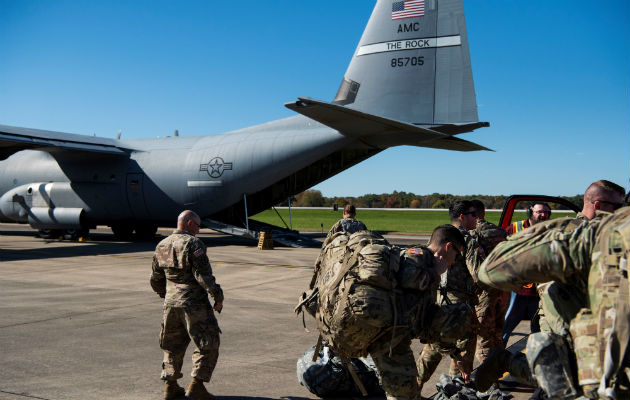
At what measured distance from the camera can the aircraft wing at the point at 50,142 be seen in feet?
67.4

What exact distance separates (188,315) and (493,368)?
293 centimetres

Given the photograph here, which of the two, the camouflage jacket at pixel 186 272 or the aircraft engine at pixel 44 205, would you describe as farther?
the aircraft engine at pixel 44 205

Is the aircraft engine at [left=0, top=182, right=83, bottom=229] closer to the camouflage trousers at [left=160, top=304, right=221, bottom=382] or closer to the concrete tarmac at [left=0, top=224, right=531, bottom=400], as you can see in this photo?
the concrete tarmac at [left=0, top=224, right=531, bottom=400]

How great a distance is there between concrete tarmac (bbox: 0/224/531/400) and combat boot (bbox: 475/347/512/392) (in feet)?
6.40

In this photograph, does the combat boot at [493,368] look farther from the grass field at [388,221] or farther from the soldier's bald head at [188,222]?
the grass field at [388,221]

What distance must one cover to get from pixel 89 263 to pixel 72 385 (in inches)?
434

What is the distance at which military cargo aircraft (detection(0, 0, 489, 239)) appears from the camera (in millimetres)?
17141

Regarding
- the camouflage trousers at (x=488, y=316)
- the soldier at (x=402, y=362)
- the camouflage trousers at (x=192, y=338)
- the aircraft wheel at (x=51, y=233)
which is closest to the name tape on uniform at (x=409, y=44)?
the camouflage trousers at (x=488, y=316)

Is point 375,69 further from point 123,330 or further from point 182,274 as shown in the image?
point 182,274

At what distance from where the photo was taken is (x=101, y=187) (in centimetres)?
2322

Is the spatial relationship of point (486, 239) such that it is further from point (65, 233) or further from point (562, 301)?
point (65, 233)

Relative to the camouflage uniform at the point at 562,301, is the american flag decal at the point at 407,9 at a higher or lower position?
higher

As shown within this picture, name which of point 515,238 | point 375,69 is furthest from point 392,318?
point 375,69

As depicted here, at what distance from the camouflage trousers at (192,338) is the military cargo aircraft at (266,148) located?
10.3 m
